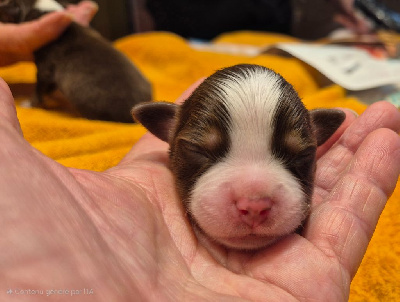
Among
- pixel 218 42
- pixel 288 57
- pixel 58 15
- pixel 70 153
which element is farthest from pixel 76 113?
pixel 218 42

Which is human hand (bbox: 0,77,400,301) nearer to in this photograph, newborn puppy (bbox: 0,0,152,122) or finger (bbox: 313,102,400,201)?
finger (bbox: 313,102,400,201)

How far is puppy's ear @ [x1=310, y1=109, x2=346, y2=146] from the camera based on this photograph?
1.91 m

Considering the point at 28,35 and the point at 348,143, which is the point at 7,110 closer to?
the point at 348,143

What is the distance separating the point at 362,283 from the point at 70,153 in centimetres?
147

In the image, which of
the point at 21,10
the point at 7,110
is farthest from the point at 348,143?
the point at 21,10

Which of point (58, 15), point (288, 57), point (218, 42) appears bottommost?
point (218, 42)

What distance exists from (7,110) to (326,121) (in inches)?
50.9

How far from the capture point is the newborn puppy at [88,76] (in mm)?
3070

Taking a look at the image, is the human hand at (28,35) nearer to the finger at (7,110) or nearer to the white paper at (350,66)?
the white paper at (350,66)

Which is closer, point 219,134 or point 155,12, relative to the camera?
point 219,134

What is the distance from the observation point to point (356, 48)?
4.39 meters

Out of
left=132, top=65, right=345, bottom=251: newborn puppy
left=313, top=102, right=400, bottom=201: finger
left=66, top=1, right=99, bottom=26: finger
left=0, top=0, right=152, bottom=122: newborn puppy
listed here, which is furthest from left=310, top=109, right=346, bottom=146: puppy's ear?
left=66, top=1, right=99, bottom=26: finger

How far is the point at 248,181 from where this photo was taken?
1.34 m

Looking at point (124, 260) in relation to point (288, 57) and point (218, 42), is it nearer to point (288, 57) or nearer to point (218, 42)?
point (288, 57)
